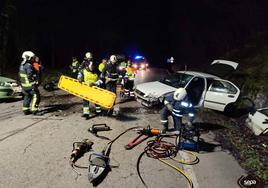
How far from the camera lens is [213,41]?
26.0 metres

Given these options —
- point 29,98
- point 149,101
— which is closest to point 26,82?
point 29,98

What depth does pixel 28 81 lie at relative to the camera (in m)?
9.36

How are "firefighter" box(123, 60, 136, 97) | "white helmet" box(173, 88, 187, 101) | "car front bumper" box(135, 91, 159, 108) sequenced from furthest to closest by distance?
"firefighter" box(123, 60, 136, 97) < "car front bumper" box(135, 91, 159, 108) < "white helmet" box(173, 88, 187, 101)

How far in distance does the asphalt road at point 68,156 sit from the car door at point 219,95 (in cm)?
252

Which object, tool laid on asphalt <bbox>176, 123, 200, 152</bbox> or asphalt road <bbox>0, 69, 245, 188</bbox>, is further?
tool laid on asphalt <bbox>176, 123, 200, 152</bbox>

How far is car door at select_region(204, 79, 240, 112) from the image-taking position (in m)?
10.8

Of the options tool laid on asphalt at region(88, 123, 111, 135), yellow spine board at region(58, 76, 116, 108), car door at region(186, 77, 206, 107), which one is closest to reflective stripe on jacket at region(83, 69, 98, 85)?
yellow spine board at region(58, 76, 116, 108)

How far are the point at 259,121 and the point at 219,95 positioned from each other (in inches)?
105

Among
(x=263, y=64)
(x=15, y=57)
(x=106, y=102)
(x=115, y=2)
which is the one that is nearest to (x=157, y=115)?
(x=106, y=102)

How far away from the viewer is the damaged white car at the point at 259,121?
26.5 feet

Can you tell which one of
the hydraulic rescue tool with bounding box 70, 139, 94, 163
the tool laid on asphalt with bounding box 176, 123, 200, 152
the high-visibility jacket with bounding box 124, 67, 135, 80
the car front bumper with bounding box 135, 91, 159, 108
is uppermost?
the high-visibility jacket with bounding box 124, 67, 135, 80

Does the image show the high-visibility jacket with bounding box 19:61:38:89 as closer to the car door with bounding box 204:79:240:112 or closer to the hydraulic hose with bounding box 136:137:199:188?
the hydraulic hose with bounding box 136:137:199:188

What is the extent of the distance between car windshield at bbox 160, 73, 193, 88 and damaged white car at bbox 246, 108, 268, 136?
288 centimetres

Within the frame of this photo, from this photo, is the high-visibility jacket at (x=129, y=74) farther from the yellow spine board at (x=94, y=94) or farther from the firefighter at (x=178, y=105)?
the firefighter at (x=178, y=105)
